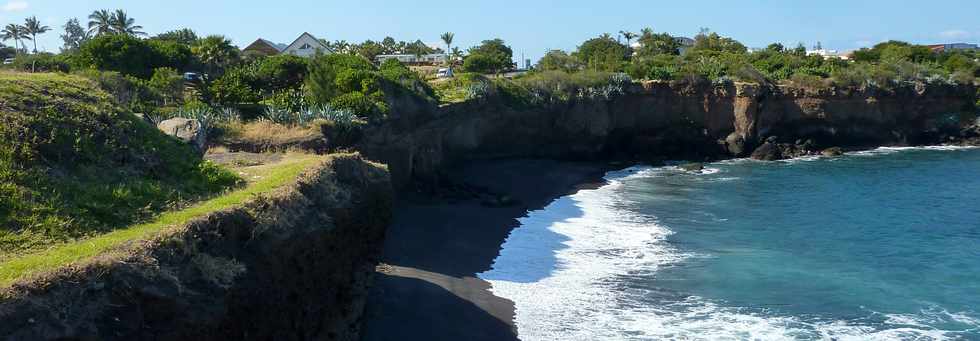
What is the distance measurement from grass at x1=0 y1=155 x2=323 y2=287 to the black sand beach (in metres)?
3.53

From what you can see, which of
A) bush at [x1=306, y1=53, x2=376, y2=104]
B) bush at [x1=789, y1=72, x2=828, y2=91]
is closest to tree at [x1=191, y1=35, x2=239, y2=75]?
bush at [x1=306, y1=53, x2=376, y2=104]

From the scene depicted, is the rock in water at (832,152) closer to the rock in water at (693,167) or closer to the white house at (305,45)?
the rock in water at (693,167)

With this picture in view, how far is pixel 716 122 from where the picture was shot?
52.3m

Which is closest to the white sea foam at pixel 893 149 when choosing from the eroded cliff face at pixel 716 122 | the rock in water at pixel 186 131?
the eroded cliff face at pixel 716 122

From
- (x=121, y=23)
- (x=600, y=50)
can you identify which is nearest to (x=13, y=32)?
(x=121, y=23)

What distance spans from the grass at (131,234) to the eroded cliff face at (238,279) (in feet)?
0.92

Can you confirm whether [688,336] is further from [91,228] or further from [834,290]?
[91,228]

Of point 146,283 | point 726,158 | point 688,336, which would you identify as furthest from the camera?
point 726,158

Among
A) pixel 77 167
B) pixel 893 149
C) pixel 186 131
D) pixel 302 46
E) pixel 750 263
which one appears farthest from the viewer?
pixel 302 46

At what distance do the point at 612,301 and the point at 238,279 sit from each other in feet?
32.3

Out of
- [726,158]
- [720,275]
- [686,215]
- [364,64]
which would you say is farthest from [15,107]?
[726,158]

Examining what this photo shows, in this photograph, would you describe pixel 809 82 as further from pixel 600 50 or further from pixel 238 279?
pixel 238 279

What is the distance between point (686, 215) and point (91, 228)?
22.3m

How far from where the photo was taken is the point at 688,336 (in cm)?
1578
